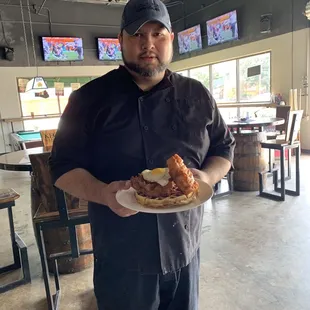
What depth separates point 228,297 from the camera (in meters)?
2.13

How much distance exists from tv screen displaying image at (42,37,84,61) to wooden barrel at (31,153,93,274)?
8.55 m

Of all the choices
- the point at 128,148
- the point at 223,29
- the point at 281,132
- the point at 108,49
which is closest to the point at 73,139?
the point at 128,148

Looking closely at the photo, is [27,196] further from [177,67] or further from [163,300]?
[177,67]

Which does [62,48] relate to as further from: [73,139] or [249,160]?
[73,139]

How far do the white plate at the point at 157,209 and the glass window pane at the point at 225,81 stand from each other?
822 cm

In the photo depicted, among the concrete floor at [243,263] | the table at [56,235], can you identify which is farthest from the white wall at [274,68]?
the table at [56,235]

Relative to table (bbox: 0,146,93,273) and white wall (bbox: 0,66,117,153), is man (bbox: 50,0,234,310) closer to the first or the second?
table (bbox: 0,146,93,273)

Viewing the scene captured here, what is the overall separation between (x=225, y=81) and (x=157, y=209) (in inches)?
345

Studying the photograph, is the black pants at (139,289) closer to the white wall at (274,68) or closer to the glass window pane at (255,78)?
the white wall at (274,68)

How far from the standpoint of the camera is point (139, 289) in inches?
41.5

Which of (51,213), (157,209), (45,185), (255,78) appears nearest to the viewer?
(157,209)

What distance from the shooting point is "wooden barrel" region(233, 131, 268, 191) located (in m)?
4.25

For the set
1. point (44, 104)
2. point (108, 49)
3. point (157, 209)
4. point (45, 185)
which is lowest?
point (45, 185)

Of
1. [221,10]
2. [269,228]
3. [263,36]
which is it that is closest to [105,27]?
[221,10]
